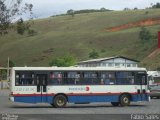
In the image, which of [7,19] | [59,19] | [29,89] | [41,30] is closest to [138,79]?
[29,89]

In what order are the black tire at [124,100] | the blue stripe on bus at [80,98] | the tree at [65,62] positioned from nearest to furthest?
the blue stripe on bus at [80,98] < the black tire at [124,100] < the tree at [65,62]

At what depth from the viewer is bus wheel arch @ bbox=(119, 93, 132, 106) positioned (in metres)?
37.4

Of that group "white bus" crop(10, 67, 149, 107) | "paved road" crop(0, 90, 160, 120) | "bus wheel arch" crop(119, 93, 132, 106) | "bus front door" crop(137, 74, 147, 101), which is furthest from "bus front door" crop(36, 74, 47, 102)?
"bus front door" crop(137, 74, 147, 101)

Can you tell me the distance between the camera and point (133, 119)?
2267 centimetres

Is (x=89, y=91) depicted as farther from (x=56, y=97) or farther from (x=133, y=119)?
(x=133, y=119)

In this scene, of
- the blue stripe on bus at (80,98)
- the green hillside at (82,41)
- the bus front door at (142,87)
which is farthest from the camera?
the green hillside at (82,41)

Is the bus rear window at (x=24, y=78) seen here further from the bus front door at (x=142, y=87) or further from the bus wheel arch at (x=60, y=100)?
the bus front door at (x=142, y=87)

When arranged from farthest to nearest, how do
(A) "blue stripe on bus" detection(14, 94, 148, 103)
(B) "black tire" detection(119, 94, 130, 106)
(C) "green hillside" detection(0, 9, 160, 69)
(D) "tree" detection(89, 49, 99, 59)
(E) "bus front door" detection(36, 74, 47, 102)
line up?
(C) "green hillside" detection(0, 9, 160, 69) < (D) "tree" detection(89, 49, 99, 59) < (B) "black tire" detection(119, 94, 130, 106) < (E) "bus front door" detection(36, 74, 47, 102) < (A) "blue stripe on bus" detection(14, 94, 148, 103)

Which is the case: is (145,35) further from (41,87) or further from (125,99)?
(41,87)

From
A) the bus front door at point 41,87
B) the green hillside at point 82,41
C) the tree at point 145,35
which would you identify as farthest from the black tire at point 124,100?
the tree at point 145,35

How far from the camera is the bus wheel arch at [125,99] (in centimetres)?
3738

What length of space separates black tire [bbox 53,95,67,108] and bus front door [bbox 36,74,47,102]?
757mm

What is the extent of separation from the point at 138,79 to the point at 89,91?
365 cm

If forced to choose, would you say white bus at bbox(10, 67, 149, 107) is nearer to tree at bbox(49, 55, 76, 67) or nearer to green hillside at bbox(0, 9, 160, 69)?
green hillside at bbox(0, 9, 160, 69)
